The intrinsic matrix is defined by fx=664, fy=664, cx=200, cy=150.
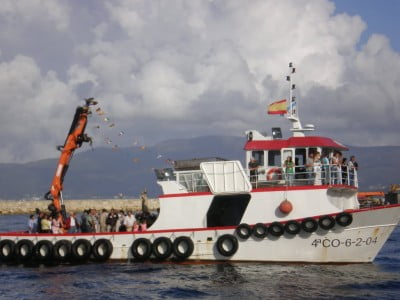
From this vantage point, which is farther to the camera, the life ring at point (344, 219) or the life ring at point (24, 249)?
the life ring at point (24, 249)

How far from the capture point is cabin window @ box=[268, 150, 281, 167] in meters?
25.6

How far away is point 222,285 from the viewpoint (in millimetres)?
21094

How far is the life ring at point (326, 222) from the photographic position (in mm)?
23172

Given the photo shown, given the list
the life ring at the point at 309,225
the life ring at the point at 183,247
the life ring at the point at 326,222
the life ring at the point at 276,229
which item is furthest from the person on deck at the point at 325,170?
the life ring at the point at 183,247

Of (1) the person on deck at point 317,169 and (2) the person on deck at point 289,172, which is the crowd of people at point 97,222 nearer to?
(2) the person on deck at point 289,172

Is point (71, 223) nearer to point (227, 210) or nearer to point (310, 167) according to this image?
point (227, 210)

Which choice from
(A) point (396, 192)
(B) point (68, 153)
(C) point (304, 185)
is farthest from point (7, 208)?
(C) point (304, 185)

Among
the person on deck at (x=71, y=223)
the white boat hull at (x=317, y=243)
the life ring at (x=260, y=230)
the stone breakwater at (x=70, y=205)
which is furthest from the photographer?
the stone breakwater at (x=70, y=205)

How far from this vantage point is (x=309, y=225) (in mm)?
23328

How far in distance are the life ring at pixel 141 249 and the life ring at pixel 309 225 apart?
5.81 meters

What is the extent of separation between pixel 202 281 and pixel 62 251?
6803 mm

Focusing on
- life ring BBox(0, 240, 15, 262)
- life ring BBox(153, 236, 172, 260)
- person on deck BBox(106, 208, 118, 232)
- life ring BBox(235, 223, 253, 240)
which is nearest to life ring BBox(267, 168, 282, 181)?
Answer: life ring BBox(235, 223, 253, 240)

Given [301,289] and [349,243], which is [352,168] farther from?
[301,289]

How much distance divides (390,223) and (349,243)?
1608 millimetres
